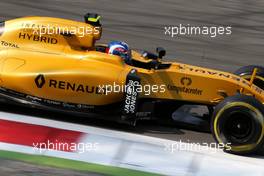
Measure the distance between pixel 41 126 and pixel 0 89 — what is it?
0.88 m

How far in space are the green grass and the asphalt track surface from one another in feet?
17.1

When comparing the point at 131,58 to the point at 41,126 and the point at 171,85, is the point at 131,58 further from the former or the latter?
the point at 41,126

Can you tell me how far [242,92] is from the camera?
8.59 meters

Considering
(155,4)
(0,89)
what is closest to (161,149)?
(0,89)

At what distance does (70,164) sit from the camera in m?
7.14

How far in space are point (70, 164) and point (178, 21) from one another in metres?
7.65

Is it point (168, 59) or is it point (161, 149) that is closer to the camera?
point (161, 149)

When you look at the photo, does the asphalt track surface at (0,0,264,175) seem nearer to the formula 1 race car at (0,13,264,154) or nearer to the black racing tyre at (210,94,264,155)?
the formula 1 race car at (0,13,264,154)

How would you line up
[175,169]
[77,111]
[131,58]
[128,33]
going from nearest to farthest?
1. [175,169]
2. [77,111]
3. [131,58]
4. [128,33]

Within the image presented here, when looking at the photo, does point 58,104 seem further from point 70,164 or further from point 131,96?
point 70,164

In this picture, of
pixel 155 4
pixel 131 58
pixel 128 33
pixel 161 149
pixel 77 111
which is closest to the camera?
pixel 161 149

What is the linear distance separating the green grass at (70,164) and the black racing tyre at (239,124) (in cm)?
144

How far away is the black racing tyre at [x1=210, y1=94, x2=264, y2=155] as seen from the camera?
796cm

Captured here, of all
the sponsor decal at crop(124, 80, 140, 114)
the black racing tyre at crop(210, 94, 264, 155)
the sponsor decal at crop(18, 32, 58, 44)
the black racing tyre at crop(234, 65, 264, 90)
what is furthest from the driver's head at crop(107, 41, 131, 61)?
the black racing tyre at crop(234, 65, 264, 90)
